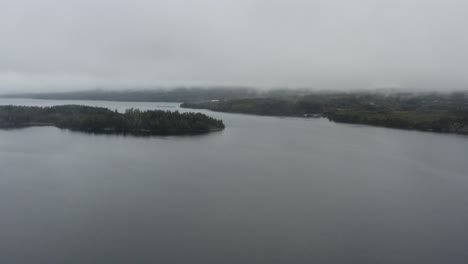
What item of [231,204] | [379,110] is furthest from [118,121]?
[379,110]

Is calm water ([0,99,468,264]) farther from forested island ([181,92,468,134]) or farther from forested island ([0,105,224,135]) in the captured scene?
forested island ([181,92,468,134])

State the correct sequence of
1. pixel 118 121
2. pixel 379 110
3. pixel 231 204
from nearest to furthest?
pixel 231 204
pixel 118 121
pixel 379 110

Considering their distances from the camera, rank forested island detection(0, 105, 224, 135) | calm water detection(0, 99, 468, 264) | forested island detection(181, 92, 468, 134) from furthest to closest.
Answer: forested island detection(181, 92, 468, 134) → forested island detection(0, 105, 224, 135) → calm water detection(0, 99, 468, 264)

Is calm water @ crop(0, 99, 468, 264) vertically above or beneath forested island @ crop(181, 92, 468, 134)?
beneath

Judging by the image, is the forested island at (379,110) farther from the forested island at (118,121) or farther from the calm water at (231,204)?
the forested island at (118,121)

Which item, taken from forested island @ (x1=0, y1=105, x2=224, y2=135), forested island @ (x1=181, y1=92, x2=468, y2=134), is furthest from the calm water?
forested island @ (x1=181, y1=92, x2=468, y2=134)

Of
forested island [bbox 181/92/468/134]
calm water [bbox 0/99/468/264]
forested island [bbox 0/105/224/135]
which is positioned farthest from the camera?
forested island [bbox 181/92/468/134]

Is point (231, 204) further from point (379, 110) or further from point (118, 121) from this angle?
point (379, 110)
